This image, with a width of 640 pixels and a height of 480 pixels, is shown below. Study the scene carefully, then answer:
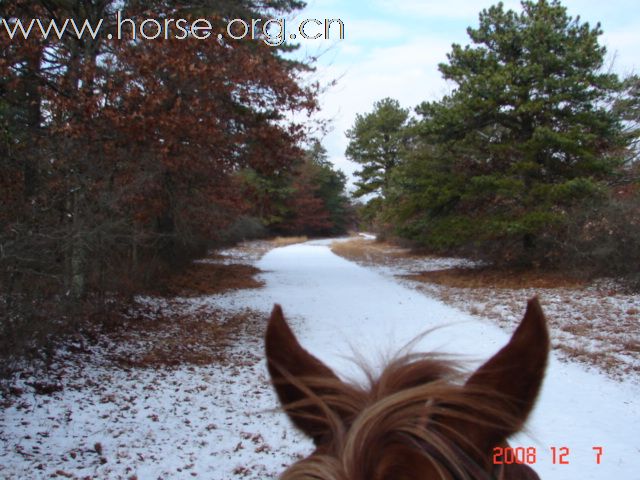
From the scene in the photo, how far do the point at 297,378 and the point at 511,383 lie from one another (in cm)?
51

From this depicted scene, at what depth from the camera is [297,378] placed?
1.21 m

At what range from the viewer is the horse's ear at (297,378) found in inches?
45.9

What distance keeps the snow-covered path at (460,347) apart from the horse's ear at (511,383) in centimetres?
10

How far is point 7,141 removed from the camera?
5488 mm

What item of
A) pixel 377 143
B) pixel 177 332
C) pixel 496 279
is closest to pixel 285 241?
pixel 377 143

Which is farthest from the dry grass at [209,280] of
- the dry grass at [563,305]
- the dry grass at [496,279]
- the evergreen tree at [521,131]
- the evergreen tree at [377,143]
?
the evergreen tree at [377,143]

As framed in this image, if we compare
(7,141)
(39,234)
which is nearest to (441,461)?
(39,234)

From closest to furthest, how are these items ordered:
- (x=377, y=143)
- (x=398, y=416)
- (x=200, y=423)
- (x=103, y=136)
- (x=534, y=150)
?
(x=398, y=416)
(x=200, y=423)
(x=103, y=136)
(x=534, y=150)
(x=377, y=143)

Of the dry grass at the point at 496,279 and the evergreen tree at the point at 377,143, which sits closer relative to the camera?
the dry grass at the point at 496,279

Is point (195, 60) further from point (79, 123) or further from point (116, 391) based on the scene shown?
point (116, 391)

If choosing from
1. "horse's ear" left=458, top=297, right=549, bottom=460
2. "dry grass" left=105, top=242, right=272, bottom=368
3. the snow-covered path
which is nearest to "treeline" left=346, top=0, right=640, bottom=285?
the snow-covered path

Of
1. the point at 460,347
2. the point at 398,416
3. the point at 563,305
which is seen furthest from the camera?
the point at 563,305

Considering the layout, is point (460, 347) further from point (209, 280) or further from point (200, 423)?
point (209, 280)

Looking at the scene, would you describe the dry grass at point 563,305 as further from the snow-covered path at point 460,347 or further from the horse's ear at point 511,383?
the horse's ear at point 511,383
